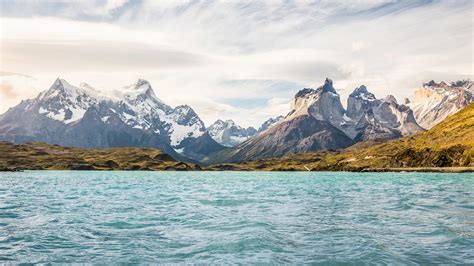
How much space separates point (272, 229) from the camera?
39.0 metres

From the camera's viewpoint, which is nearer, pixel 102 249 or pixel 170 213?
pixel 102 249

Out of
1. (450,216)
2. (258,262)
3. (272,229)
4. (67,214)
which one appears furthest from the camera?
(67,214)

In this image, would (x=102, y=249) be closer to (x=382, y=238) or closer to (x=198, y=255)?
(x=198, y=255)

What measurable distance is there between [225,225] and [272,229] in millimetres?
5102

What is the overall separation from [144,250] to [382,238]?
710 inches

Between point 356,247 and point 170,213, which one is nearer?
point 356,247

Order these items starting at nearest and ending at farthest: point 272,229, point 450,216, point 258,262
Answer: point 258,262
point 272,229
point 450,216

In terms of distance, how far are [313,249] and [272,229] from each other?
29.6ft

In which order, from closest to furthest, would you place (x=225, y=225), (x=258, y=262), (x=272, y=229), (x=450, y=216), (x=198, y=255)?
(x=258, y=262) < (x=198, y=255) < (x=272, y=229) < (x=225, y=225) < (x=450, y=216)

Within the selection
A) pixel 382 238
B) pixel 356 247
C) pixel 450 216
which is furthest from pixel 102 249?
pixel 450 216

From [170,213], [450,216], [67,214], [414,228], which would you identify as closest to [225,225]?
[170,213]

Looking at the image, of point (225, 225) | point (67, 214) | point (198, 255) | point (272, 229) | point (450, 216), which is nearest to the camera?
point (198, 255)

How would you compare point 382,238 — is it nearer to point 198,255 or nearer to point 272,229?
point 272,229

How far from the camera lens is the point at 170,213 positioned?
5203 cm
